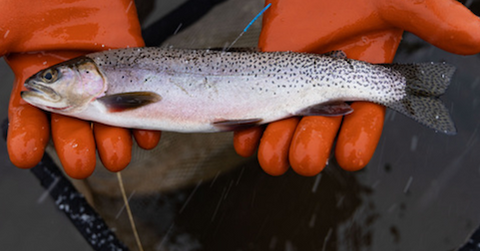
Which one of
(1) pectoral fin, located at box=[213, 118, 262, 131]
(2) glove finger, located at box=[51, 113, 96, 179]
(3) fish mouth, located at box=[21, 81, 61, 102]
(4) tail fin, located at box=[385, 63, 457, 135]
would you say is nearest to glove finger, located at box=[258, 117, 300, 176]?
(1) pectoral fin, located at box=[213, 118, 262, 131]

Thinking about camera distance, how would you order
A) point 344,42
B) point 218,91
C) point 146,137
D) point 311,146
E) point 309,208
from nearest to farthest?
point 311,146
point 218,91
point 146,137
point 344,42
point 309,208

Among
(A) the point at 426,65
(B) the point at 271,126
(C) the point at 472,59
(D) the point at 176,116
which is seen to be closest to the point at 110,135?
(D) the point at 176,116

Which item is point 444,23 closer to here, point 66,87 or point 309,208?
point 309,208

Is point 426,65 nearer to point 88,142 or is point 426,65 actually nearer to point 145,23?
point 88,142

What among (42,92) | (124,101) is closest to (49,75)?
(42,92)

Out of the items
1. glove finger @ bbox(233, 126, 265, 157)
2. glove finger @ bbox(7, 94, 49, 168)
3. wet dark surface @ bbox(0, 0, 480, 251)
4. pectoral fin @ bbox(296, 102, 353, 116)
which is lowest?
wet dark surface @ bbox(0, 0, 480, 251)

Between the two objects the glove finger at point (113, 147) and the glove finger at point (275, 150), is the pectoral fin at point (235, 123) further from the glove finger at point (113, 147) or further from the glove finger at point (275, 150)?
the glove finger at point (113, 147)

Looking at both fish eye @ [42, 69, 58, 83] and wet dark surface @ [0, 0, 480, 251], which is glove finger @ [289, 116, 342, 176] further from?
fish eye @ [42, 69, 58, 83]
